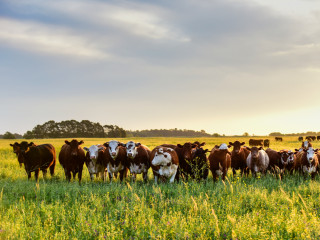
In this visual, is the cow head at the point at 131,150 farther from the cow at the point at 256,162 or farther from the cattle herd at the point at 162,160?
the cow at the point at 256,162

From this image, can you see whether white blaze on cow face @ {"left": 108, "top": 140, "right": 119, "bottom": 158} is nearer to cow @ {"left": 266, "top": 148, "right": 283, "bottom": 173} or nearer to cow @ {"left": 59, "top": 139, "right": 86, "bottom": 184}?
cow @ {"left": 59, "top": 139, "right": 86, "bottom": 184}

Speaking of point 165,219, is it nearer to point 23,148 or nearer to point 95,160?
point 95,160

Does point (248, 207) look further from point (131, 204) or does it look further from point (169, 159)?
point (169, 159)

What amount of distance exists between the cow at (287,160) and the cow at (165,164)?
6.56 metres

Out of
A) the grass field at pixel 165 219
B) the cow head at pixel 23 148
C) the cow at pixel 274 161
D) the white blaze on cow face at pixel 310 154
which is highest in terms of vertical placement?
the cow head at pixel 23 148

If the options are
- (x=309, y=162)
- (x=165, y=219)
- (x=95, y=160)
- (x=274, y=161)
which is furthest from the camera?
(x=274, y=161)

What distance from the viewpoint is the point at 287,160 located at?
49.8 ft

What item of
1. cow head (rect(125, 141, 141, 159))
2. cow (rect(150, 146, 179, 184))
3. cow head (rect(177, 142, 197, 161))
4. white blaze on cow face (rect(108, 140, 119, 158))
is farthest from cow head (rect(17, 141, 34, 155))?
cow head (rect(177, 142, 197, 161))

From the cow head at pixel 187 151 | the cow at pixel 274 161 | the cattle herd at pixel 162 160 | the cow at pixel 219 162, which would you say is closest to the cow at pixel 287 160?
the cattle herd at pixel 162 160

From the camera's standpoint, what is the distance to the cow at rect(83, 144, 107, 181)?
1354 cm

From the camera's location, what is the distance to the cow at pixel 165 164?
11516 millimetres

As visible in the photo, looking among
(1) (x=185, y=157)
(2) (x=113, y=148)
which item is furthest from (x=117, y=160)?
(1) (x=185, y=157)

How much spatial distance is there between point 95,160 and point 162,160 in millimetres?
3829

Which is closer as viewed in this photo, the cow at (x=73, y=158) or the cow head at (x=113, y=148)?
the cow head at (x=113, y=148)
